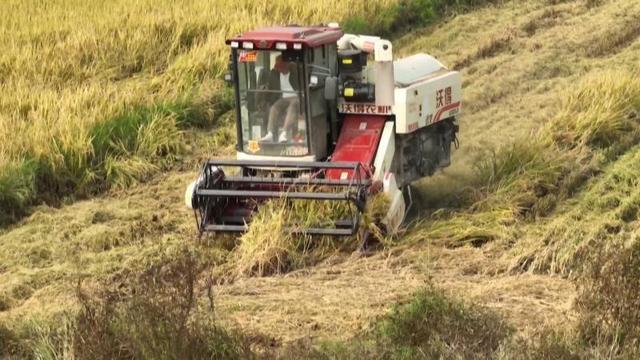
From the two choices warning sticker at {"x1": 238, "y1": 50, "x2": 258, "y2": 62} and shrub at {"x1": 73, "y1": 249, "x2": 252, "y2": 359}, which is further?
warning sticker at {"x1": 238, "y1": 50, "x2": 258, "y2": 62}

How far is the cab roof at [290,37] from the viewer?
9305mm

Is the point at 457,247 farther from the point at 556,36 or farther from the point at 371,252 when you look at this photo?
the point at 556,36

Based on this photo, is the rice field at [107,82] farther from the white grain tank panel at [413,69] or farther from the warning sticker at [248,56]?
the white grain tank panel at [413,69]

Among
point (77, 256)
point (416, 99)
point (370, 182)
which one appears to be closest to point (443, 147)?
point (416, 99)

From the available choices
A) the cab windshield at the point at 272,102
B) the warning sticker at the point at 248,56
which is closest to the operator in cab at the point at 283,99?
the cab windshield at the point at 272,102

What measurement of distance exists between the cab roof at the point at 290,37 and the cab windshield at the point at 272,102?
142mm

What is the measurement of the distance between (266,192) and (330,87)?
1218mm

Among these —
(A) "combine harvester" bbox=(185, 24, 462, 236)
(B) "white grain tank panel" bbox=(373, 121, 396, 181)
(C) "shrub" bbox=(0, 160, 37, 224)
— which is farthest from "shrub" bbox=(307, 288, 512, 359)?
(C) "shrub" bbox=(0, 160, 37, 224)

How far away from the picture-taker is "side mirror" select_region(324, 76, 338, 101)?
31.6 ft

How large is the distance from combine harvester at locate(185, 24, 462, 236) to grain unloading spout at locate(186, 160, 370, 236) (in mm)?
11

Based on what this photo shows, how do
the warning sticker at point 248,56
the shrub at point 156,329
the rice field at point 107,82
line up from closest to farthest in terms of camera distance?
the shrub at point 156,329
the warning sticker at point 248,56
the rice field at point 107,82

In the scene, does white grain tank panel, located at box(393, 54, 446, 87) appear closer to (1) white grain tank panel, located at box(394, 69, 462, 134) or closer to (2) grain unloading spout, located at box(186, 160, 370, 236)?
(1) white grain tank panel, located at box(394, 69, 462, 134)

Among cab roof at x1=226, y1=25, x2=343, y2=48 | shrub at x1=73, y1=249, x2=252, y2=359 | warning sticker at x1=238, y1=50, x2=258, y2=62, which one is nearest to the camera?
shrub at x1=73, y1=249, x2=252, y2=359

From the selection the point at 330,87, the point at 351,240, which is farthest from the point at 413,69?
the point at 351,240
